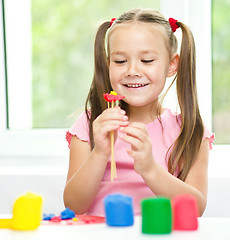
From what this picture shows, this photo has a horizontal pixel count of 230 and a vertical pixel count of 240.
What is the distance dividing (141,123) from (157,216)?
0.42m

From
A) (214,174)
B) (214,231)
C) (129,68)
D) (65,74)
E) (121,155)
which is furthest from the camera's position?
(65,74)

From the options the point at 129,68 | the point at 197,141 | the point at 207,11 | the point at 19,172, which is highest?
the point at 207,11

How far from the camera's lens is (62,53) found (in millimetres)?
1904

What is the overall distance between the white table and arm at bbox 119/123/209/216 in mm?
278

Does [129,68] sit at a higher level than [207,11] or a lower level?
lower

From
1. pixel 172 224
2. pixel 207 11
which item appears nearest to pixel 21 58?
pixel 207 11

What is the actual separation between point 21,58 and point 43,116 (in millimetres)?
241

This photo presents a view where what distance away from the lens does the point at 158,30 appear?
1209mm

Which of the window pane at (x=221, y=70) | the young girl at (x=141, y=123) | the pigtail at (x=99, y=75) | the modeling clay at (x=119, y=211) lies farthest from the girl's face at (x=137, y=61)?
the window pane at (x=221, y=70)

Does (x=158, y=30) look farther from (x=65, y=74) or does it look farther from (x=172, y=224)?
A: (x=65, y=74)

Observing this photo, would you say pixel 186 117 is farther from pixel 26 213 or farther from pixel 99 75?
pixel 26 213

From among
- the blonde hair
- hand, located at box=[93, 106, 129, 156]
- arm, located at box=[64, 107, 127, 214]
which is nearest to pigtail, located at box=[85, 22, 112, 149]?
the blonde hair

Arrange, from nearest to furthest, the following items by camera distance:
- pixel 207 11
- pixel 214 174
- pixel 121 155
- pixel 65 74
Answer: pixel 121 155 → pixel 214 174 → pixel 207 11 → pixel 65 74

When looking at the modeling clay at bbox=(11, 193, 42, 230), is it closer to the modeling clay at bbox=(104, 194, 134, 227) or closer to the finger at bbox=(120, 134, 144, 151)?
the modeling clay at bbox=(104, 194, 134, 227)
